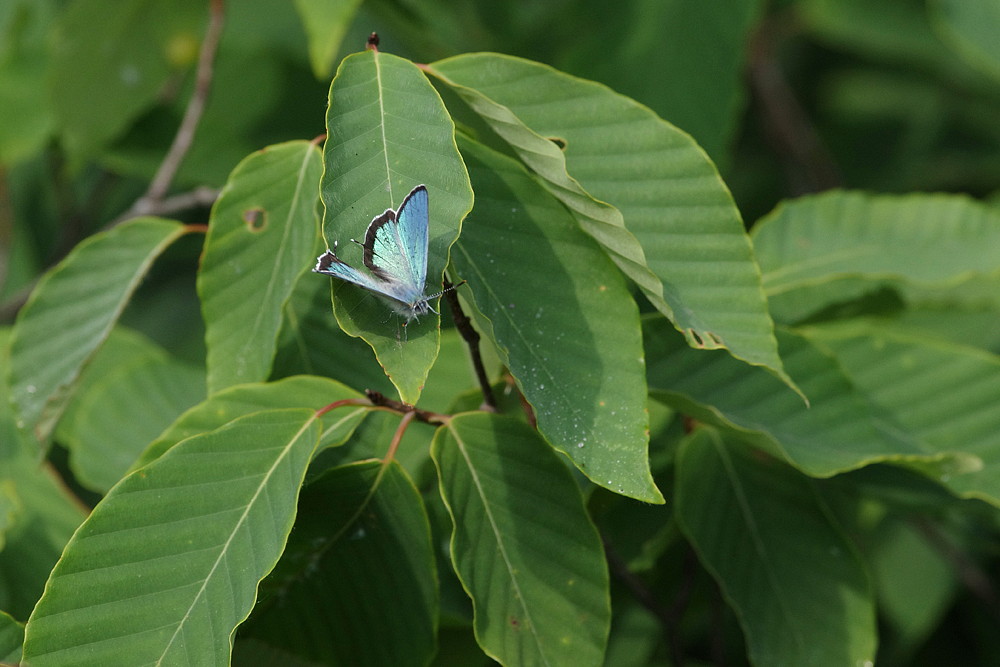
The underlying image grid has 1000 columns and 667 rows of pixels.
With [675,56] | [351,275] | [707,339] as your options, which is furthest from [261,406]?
[675,56]

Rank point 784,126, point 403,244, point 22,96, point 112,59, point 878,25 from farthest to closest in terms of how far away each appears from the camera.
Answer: point 878,25
point 784,126
point 22,96
point 112,59
point 403,244

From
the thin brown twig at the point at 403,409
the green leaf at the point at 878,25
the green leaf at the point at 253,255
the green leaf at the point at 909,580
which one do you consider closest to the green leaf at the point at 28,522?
the green leaf at the point at 253,255

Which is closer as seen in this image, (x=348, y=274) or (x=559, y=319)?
(x=348, y=274)

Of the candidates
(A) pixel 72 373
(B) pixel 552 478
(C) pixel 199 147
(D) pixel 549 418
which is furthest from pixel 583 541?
(C) pixel 199 147

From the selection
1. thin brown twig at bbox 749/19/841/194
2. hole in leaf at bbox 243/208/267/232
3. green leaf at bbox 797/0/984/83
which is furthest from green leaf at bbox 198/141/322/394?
green leaf at bbox 797/0/984/83

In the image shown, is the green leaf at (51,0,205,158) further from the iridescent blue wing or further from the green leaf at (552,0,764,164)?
the iridescent blue wing

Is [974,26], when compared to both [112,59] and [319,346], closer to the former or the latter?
[319,346]

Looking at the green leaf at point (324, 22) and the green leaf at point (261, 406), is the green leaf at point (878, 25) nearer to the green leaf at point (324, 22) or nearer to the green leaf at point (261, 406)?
the green leaf at point (324, 22)
